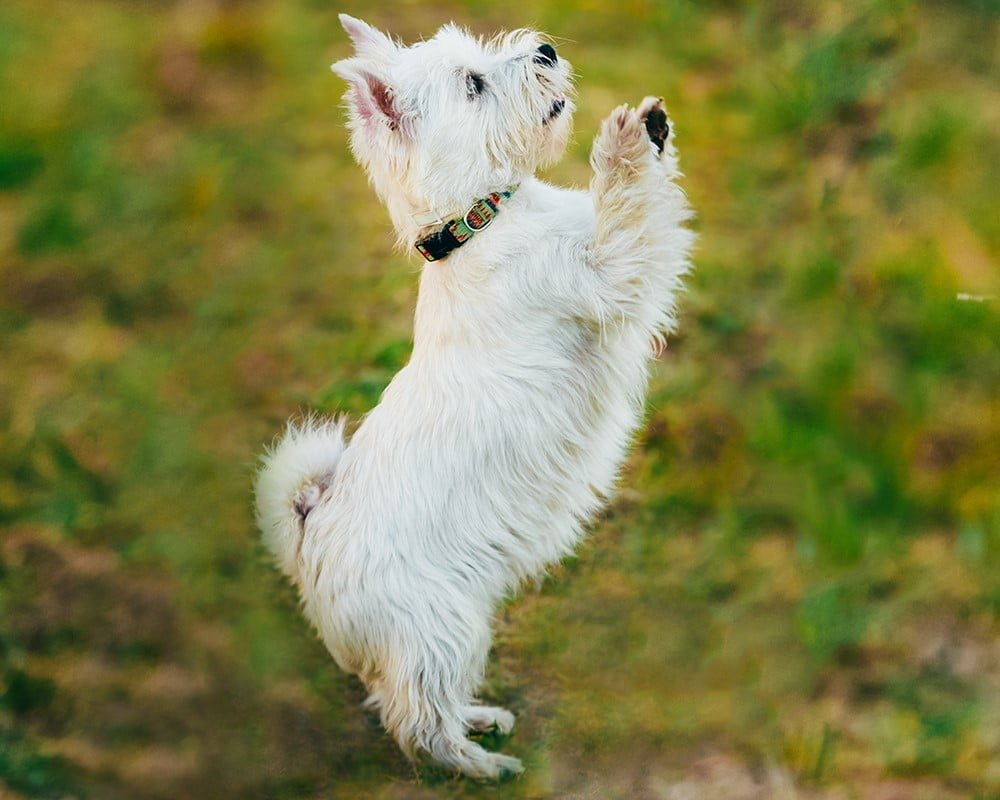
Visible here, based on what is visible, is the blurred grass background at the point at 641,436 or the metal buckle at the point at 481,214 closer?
the metal buckle at the point at 481,214

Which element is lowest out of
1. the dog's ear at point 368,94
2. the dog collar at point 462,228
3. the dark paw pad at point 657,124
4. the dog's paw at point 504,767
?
the dog's paw at point 504,767

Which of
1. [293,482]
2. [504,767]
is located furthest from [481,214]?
[504,767]

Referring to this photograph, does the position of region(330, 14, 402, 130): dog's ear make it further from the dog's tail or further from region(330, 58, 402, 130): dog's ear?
the dog's tail

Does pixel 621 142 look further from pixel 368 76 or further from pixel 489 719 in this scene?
pixel 489 719

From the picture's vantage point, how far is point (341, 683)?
11.3ft

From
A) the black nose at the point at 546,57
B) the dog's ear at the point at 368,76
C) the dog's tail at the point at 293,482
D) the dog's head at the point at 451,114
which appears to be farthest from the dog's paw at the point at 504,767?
the black nose at the point at 546,57

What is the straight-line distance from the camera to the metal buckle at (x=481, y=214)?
2828mm

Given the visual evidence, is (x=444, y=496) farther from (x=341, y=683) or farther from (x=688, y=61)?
(x=688, y=61)

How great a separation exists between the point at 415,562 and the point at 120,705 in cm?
131

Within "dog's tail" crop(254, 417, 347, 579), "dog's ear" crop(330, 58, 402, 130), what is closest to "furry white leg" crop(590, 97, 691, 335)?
"dog's ear" crop(330, 58, 402, 130)

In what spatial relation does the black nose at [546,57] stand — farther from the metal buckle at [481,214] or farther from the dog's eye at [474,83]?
the metal buckle at [481,214]

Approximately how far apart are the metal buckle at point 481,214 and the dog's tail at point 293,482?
780 mm

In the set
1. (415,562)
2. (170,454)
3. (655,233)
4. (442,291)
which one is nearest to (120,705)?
(170,454)

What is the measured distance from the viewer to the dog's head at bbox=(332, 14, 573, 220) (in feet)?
9.04
